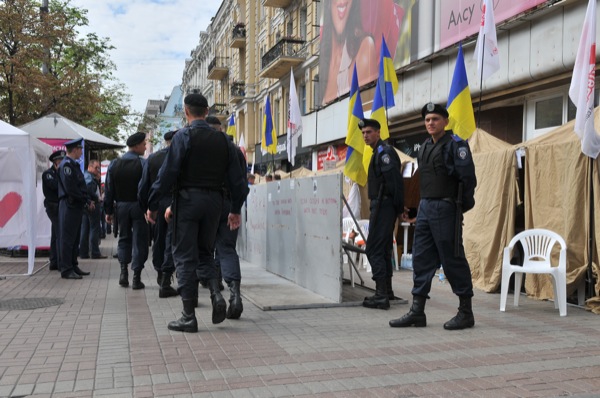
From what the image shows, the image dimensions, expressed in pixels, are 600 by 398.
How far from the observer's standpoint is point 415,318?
557 cm

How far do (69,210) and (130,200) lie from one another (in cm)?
171

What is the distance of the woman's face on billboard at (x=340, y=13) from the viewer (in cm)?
1969

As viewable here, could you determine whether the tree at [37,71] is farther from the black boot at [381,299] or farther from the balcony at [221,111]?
the balcony at [221,111]

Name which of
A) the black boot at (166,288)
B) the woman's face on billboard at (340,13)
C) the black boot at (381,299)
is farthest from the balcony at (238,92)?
the black boot at (381,299)

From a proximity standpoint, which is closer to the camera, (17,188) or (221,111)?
(17,188)

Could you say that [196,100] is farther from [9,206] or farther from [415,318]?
[9,206]

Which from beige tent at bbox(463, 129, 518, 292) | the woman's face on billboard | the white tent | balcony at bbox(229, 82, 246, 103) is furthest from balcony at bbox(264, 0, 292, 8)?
beige tent at bbox(463, 129, 518, 292)

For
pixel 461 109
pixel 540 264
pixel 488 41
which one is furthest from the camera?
pixel 488 41

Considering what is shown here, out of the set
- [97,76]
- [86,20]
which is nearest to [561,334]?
[97,76]

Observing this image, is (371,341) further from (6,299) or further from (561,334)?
(6,299)

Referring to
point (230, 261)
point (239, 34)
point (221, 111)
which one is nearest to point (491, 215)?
point (230, 261)

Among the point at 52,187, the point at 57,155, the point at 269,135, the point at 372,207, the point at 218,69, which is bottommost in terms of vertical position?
the point at 372,207

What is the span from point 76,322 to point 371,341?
284cm

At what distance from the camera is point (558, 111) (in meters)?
11.4
